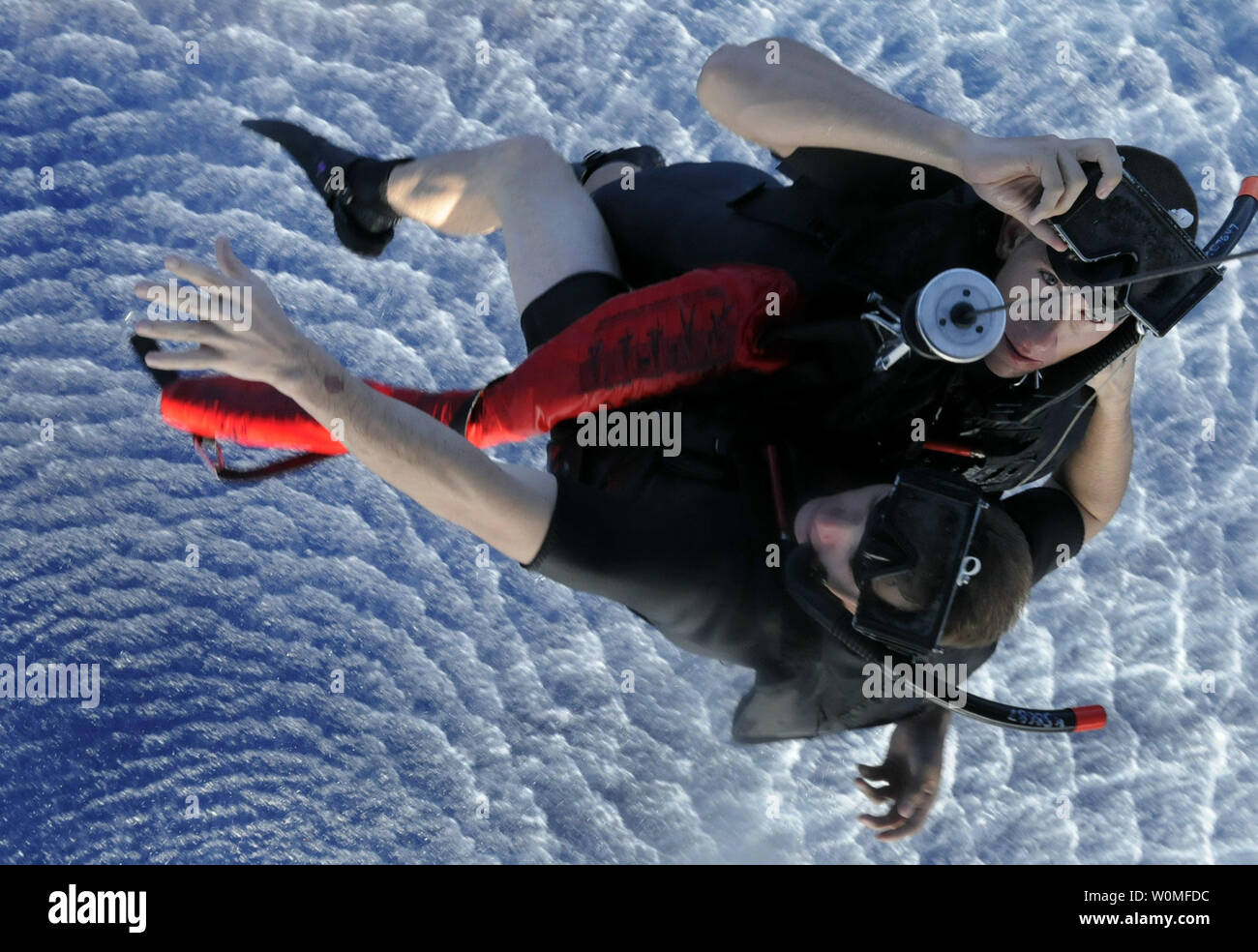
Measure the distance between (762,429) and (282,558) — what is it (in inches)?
27.9

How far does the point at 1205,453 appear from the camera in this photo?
5.25 feet

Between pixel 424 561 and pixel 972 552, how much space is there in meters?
0.79

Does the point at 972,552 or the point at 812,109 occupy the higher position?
the point at 812,109

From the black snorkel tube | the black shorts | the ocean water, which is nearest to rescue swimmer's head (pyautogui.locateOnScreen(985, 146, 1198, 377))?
the black snorkel tube

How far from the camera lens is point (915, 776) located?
124cm

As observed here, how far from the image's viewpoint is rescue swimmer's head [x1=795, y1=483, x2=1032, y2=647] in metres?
0.93

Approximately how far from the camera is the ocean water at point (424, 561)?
1.40 m

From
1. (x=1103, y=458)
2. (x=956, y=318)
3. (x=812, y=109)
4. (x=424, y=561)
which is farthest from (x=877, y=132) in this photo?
(x=424, y=561)

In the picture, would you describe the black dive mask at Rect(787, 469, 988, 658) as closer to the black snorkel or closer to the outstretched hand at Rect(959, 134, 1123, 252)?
the black snorkel

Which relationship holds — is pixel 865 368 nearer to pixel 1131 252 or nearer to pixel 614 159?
pixel 1131 252

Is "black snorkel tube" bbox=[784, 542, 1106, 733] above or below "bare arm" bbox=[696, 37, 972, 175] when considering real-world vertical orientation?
below

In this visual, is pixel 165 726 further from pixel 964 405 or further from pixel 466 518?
pixel 964 405

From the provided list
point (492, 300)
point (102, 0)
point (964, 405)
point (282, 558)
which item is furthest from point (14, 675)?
point (964, 405)

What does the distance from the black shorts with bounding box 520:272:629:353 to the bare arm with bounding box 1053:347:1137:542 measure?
0.49 meters
